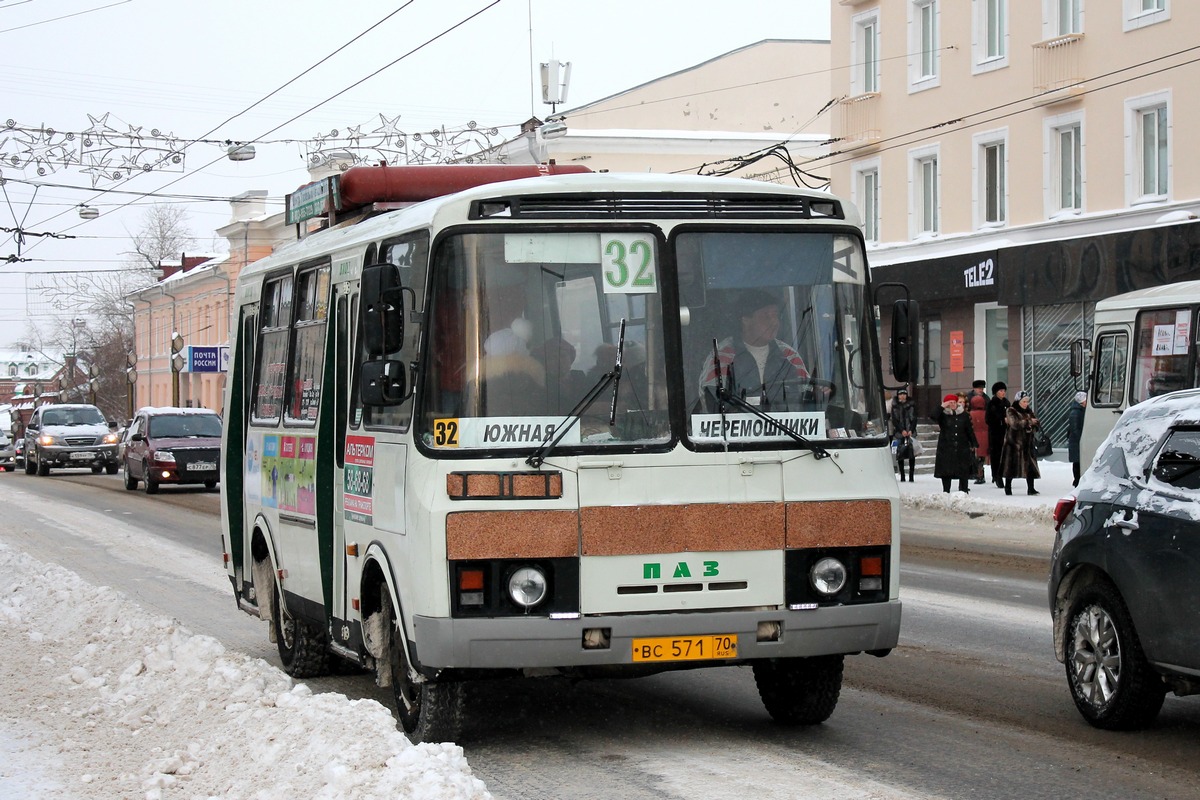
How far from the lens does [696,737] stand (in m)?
8.12

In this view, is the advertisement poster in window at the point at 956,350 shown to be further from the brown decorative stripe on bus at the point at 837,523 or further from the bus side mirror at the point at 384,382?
the bus side mirror at the point at 384,382

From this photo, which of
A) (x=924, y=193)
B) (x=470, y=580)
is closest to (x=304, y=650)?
(x=470, y=580)

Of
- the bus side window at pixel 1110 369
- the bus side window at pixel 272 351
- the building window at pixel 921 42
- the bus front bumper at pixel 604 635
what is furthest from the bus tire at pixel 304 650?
the building window at pixel 921 42

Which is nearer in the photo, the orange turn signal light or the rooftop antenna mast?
the orange turn signal light

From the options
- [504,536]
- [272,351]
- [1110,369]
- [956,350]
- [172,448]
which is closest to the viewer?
[504,536]

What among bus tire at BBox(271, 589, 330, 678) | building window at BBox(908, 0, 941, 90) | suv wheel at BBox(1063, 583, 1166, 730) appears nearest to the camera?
suv wheel at BBox(1063, 583, 1166, 730)

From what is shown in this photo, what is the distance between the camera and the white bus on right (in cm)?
2134

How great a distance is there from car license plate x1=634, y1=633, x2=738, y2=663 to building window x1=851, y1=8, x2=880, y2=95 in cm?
3197

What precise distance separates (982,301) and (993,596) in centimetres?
2112

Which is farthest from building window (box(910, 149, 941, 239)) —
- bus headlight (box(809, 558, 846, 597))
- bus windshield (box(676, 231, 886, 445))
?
bus headlight (box(809, 558, 846, 597))

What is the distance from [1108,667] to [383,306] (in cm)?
382

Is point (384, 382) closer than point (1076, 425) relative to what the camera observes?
Yes

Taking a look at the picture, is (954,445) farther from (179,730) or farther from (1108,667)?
(179,730)

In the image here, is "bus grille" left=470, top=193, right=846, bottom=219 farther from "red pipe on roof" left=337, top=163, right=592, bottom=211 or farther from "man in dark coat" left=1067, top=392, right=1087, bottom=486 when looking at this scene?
"man in dark coat" left=1067, top=392, right=1087, bottom=486
